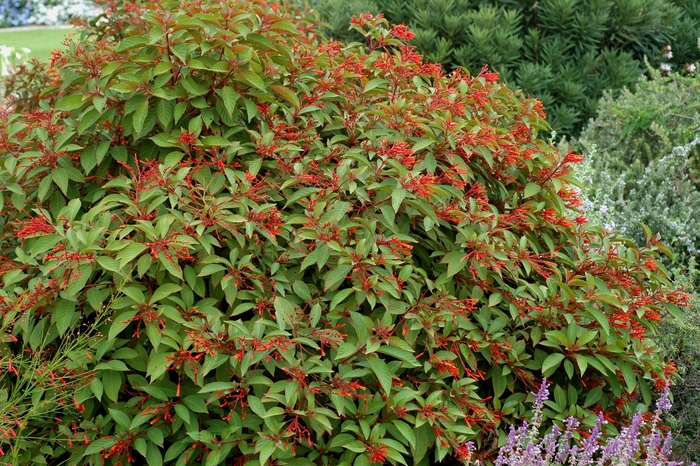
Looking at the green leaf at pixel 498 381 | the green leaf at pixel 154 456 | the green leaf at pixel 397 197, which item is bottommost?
the green leaf at pixel 154 456

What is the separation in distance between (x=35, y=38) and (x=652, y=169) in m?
14.1

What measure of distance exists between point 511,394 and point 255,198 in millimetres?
1140

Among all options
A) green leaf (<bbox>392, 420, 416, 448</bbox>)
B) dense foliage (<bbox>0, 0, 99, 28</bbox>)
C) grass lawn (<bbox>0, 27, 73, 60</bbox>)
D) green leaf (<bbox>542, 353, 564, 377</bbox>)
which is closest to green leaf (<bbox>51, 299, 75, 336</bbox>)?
green leaf (<bbox>392, 420, 416, 448</bbox>)

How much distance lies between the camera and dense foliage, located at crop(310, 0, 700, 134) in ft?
19.2

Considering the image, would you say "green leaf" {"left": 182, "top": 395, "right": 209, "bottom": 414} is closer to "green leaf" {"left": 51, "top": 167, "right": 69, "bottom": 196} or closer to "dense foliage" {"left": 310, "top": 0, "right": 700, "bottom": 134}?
"green leaf" {"left": 51, "top": 167, "right": 69, "bottom": 196}

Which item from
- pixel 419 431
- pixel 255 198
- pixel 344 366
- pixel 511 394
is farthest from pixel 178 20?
pixel 511 394

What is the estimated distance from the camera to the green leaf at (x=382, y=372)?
2.18m

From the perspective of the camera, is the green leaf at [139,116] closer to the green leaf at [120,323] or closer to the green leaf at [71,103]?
the green leaf at [71,103]

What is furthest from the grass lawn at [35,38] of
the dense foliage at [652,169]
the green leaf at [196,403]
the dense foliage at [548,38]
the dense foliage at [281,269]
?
the green leaf at [196,403]

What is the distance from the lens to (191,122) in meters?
2.47

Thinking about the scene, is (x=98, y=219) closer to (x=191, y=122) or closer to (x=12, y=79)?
(x=191, y=122)

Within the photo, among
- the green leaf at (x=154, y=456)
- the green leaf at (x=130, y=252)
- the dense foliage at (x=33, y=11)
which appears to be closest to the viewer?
the green leaf at (x=130, y=252)

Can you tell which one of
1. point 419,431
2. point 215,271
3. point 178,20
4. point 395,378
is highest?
point 178,20

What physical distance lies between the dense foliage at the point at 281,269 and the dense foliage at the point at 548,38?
10.2 ft
